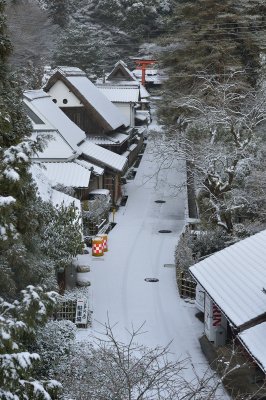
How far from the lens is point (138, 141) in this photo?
41.8 meters

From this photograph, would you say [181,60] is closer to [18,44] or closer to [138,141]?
[138,141]

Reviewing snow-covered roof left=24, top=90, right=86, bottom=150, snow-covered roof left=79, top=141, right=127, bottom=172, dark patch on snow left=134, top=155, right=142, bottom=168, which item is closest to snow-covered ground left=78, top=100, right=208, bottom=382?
snow-covered roof left=79, top=141, right=127, bottom=172

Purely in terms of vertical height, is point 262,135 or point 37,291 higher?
point 37,291

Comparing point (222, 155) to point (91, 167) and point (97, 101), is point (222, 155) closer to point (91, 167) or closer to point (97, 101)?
point (91, 167)

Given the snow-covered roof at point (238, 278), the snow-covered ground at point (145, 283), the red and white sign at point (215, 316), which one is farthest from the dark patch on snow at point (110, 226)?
the red and white sign at point (215, 316)

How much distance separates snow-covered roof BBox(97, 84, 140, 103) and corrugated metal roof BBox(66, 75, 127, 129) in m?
3.73

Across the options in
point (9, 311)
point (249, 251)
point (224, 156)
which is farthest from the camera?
point (224, 156)

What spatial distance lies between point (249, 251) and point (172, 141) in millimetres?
7756

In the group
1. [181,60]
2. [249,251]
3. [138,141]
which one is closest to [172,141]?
[249,251]

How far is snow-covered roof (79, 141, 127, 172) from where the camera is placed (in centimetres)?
2774

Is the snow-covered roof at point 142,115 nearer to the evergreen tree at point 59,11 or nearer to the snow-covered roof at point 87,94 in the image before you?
the snow-covered roof at point 87,94

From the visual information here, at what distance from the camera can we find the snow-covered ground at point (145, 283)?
15.2 metres

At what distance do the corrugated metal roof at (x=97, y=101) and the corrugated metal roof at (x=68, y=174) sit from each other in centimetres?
572

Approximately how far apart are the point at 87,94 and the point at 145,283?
14.7 m
